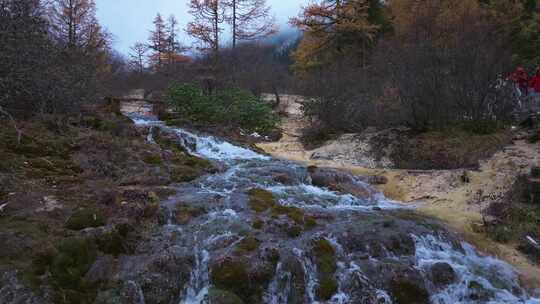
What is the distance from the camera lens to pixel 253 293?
4.31 m

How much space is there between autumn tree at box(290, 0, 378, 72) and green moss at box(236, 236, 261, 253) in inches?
717

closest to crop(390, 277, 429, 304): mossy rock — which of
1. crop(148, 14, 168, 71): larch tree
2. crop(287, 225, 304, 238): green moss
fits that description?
crop(287, 225, 304, 238): green moss

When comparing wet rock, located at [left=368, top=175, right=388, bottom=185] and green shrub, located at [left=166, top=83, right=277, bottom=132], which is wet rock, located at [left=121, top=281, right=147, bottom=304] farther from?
green shrub, located at [left=166, top=83, right=277, bottom=132]

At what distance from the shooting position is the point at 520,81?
39.2 feet

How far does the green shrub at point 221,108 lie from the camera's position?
14945 mm

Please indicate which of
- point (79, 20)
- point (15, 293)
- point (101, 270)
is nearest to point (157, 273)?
point (101, 270)

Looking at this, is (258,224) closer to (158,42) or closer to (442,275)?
(442,275)

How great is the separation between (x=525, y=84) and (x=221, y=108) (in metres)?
10.8

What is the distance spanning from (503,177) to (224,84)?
47.2 ft

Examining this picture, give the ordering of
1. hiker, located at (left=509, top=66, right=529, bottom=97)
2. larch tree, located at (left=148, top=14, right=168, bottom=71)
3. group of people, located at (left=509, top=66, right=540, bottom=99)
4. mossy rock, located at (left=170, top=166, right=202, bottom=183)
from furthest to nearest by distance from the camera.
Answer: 1. larch tree, located at (left=148, top=14, right=168, bottom=71)
2. group of people, located at (left=509, top=66, right=540, bottom=99)
3. hiker, located at (left=509, top=66, right=529, bottom=97)
4. mossy rock, located at (left=170, top=166, right=202, bottom=183)

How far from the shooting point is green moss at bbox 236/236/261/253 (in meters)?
4.82

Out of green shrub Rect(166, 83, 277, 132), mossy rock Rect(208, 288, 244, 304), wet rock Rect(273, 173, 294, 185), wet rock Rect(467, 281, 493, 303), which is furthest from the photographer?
green shrub Rect(166, 83, 277, 132)

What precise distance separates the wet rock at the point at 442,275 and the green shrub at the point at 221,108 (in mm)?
11165

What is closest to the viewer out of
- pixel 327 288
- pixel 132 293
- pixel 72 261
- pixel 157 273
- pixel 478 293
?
pixel 132 293
